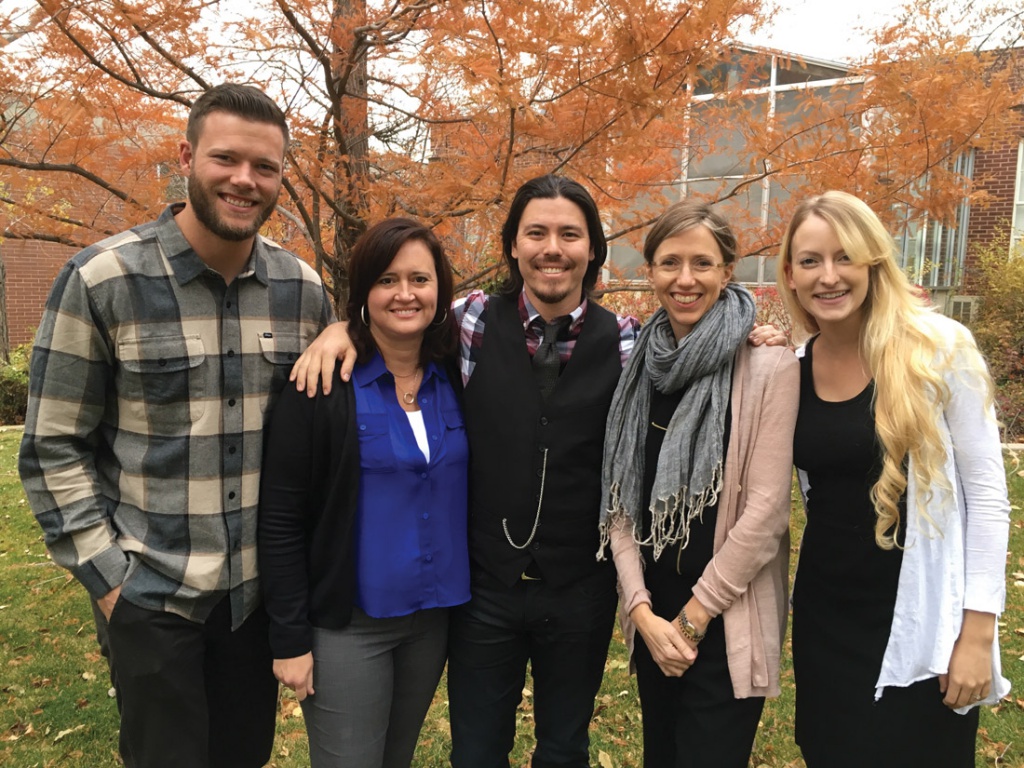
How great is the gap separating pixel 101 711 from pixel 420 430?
2.90 m

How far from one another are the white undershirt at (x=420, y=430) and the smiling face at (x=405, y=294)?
27cm

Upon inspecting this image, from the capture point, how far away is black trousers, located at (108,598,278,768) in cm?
217

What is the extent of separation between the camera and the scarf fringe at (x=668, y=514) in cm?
216

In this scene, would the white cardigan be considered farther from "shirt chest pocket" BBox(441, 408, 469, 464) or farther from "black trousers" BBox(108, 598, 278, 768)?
"black trousers" BBox(108, 598, 278, 768)

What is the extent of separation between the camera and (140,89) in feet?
10.0

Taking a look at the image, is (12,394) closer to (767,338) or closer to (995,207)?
(767,338)

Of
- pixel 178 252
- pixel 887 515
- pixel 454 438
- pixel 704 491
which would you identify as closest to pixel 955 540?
pixel 887 515

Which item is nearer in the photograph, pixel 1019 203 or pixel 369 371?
pixel 369 371

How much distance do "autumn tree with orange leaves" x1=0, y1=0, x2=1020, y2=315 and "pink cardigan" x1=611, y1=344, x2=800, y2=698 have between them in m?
1.37

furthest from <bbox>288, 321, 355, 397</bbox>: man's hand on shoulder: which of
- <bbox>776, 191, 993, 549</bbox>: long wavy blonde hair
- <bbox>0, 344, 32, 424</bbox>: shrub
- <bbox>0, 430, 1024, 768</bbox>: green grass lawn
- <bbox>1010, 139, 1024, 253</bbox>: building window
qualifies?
<bbox>1010, 139, 1024, 253</bbox>: building window

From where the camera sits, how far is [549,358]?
2.48 meters

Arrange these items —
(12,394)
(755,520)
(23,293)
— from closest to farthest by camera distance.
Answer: (755,520) → (12,394) → (23,293)

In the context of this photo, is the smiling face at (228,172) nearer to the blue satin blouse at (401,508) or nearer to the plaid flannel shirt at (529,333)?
the blue satin blouse at (401,508)

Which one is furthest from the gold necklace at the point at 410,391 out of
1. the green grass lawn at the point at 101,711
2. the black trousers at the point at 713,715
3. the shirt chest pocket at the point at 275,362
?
the green grass lawn at the point at 101,711
